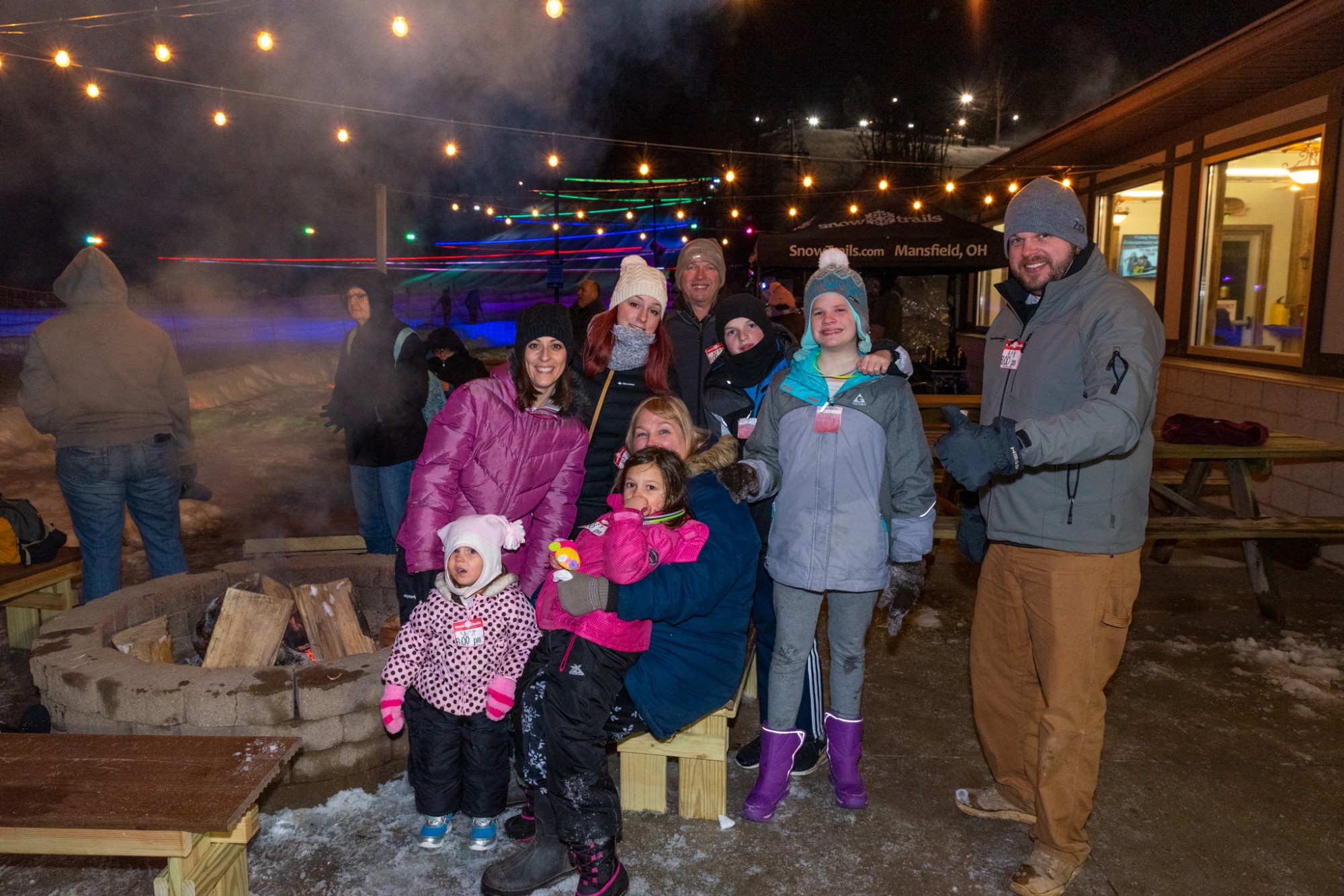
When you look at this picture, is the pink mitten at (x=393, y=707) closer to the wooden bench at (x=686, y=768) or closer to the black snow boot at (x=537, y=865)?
the black snow boot at (x=537, y=865)

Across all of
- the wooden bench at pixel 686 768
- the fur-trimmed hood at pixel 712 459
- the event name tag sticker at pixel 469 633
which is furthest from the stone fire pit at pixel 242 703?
the fur-trimmed hood at pixel 712 459

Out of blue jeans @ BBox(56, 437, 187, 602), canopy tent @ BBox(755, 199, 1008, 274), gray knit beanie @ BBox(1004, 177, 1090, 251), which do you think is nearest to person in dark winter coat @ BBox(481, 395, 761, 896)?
gray knit beanie @ BBox(1004, 177, 1090, 251)

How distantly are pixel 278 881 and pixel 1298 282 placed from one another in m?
9.14

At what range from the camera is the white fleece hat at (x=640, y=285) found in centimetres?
344

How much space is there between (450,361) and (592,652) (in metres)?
4.44

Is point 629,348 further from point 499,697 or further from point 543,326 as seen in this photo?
point 499,697

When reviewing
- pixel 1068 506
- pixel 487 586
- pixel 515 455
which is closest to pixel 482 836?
pixel 487 586

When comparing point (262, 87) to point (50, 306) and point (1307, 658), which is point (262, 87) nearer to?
point (1307, 658)

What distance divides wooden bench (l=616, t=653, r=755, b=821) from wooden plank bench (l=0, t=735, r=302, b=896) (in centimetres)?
122

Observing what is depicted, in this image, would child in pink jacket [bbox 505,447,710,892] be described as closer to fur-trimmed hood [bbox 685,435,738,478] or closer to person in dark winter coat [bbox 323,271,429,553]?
fur-trimmed hood [bbox 685,435,738,478]

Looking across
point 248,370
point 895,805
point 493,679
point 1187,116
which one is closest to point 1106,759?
point 895,805

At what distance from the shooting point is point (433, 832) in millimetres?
2947

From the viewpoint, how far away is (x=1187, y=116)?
902 cm

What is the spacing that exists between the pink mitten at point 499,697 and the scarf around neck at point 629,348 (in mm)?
1313
